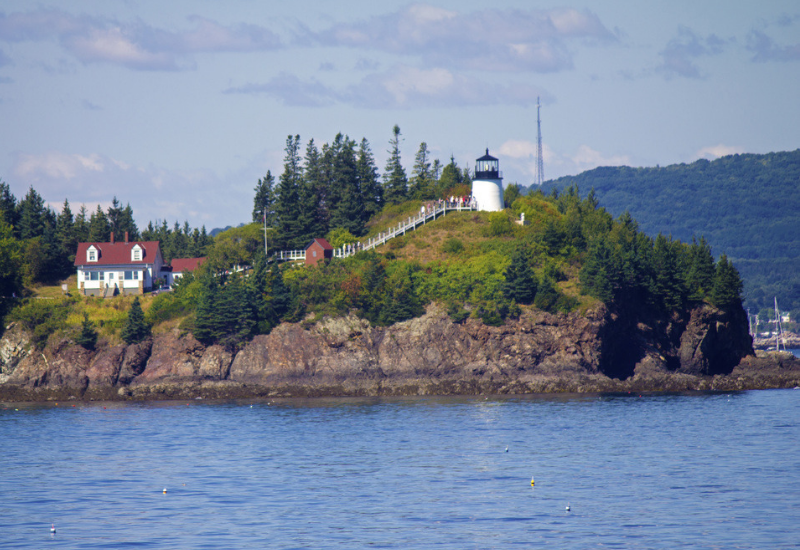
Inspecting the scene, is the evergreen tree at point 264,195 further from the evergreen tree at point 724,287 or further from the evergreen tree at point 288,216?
the evergreen tree at point 724,287

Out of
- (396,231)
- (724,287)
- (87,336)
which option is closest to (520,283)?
(396,231)

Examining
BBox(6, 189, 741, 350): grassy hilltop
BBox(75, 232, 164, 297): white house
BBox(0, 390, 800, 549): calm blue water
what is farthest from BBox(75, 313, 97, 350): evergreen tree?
BBox(0, 390, 800, 549): calm blue water

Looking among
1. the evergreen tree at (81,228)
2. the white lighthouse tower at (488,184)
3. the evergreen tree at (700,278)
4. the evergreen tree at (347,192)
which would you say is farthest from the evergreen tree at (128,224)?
the evergreen tree at (700,278)

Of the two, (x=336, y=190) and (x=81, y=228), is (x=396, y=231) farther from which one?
(x=81, y=228)

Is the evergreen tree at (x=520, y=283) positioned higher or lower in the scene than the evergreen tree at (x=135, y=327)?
higher

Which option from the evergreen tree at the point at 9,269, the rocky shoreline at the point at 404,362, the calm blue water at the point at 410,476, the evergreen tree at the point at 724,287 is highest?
the evergreen tree at the point at 9,269

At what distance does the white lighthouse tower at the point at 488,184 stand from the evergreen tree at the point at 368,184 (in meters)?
14.2

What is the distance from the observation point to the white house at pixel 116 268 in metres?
91.9

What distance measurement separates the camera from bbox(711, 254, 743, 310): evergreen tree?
79.6 meters

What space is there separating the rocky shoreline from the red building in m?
11.4

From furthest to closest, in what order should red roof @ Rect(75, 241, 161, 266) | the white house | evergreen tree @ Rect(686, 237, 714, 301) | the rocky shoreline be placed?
red roof @ Rect(75, 241, 161, 266) → the white house → evergreen tree @ Rect(686, 237, 714, 301) → the rocky shoreline

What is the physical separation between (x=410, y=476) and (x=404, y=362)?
34886 mm

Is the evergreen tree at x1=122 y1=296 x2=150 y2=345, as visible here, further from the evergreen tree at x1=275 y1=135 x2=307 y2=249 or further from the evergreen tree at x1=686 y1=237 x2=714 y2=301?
the evergreen tree at x1=686 y1=237 x2=714 y2=301

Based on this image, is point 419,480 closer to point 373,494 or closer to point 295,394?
point 373,494
